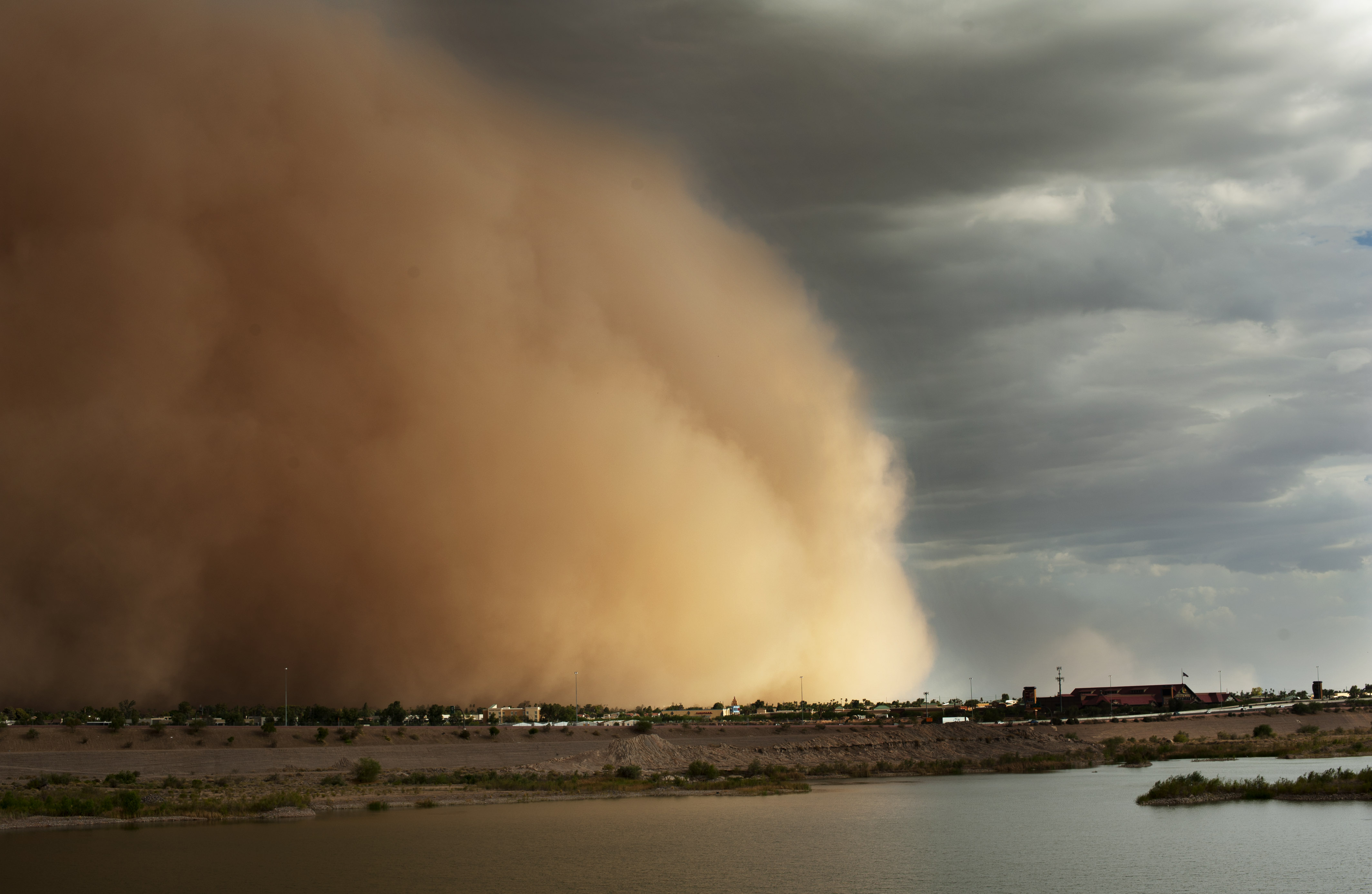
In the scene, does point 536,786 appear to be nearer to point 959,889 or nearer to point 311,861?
point 311,861

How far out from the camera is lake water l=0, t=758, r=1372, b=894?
29.8 metres

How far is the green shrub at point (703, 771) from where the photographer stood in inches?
2486

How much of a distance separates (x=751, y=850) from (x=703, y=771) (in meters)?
27.9

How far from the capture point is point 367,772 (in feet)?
184

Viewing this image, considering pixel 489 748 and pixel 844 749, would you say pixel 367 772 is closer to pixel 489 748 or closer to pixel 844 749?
pixel 489 748

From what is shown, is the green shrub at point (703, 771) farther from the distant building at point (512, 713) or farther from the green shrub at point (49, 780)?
the green shrub at point (49, 780)

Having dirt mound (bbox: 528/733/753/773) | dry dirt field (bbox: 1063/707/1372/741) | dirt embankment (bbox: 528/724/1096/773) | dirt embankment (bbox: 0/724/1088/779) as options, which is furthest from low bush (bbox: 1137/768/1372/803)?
dry dirt field (bbox: 1063/707/1372/741)

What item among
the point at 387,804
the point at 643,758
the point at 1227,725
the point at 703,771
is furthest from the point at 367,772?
the point at 1227,725

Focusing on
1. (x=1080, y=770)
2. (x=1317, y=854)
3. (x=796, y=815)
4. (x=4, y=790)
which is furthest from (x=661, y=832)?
(x=1080, y=770)

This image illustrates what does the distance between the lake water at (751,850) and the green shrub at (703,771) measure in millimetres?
12017

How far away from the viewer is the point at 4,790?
45.9 meters

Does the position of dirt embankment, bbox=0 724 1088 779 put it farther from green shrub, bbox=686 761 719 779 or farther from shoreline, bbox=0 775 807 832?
shoreline, bbox=0 775 807 832

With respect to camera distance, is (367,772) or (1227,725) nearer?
(367,772)

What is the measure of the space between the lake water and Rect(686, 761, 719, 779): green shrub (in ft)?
39.4
